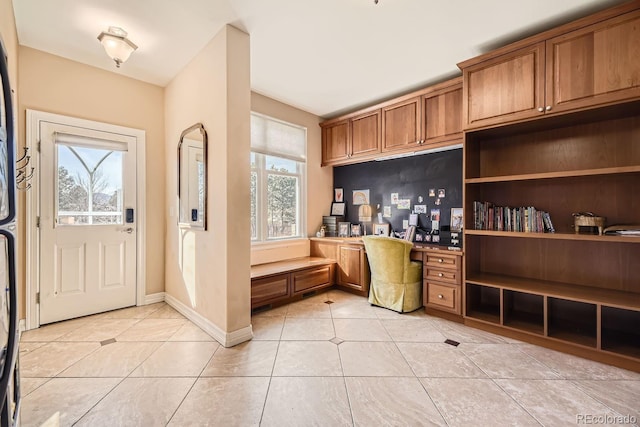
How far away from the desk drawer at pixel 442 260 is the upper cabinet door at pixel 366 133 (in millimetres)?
1571

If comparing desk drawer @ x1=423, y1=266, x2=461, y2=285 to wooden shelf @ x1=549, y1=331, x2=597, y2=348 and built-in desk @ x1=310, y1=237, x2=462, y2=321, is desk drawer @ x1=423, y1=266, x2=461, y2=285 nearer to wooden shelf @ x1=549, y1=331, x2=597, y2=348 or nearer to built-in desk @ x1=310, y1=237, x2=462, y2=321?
built-in desk @ x1=310, y1=237, x2=462, y2=321

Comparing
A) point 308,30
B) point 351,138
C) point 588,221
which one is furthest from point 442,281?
point 308,30

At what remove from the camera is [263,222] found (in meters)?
3.79

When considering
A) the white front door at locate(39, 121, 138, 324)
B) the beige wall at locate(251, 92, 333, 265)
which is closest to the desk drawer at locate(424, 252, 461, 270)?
the beige wall at locate(251, 92, 333, 265)

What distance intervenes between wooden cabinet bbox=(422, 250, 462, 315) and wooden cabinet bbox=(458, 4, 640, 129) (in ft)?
4.49

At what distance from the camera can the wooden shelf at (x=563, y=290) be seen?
2035 mm

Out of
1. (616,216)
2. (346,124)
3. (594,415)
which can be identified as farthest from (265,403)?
(346,124)

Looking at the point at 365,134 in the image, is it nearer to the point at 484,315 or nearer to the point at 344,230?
the point at 344,230

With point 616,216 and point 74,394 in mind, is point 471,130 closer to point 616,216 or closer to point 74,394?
point 616,216

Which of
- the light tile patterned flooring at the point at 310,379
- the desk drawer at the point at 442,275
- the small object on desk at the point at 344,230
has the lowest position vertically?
the light tile patterned flooring at the point at 310,379

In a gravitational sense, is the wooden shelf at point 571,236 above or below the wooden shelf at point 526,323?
above

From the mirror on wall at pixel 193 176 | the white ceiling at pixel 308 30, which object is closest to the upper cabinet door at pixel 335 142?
the white ceiling at pixel 308 30

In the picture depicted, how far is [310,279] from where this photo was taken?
3.61 m

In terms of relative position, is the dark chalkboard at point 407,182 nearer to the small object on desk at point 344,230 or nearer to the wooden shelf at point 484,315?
the small object on desk at point 344,230
